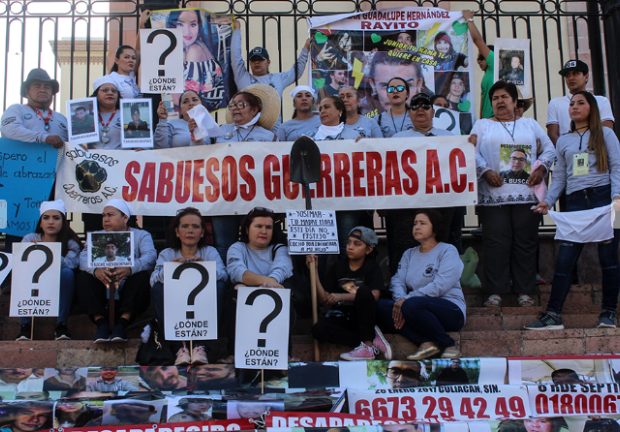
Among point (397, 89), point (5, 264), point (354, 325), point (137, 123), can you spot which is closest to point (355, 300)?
point (354, 325)

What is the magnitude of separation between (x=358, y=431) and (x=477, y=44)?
5349 mm

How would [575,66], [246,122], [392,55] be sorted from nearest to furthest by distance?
[575,66] → [246,122] → [392,55]

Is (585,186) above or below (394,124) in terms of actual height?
below

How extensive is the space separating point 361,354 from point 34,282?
8.92 feet

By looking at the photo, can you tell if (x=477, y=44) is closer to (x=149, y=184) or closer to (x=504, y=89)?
(x=504, y=89)

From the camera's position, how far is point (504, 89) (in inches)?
260

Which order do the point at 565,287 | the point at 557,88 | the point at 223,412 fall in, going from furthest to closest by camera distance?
the point at 557,88 < the point at 565,287 < the point at 223,412

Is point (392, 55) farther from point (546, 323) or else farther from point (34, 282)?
point (34, 282)

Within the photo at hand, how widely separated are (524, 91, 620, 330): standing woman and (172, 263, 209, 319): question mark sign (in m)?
2.77

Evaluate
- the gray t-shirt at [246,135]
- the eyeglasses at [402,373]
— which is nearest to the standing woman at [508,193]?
the eyeglasses at [402,373]

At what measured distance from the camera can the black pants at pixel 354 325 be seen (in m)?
5.29

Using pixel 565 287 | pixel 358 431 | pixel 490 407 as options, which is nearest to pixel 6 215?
pixel 358 431

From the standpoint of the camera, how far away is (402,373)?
4918 mm

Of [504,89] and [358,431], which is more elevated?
[504,89]
